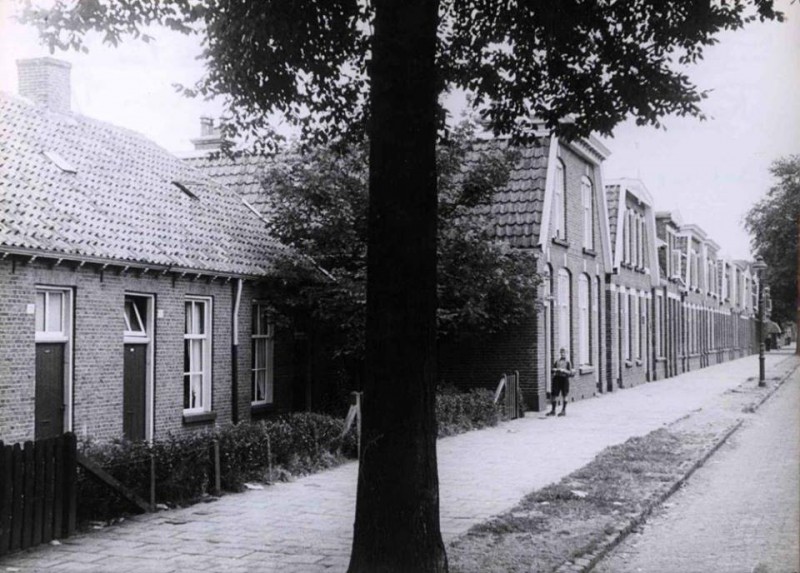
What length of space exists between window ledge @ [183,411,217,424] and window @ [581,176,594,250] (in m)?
15.9

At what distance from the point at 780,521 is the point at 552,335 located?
15.5 m

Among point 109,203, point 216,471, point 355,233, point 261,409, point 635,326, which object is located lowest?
point 216,471

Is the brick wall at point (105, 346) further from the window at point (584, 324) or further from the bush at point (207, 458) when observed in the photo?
the window at point (584, 324)

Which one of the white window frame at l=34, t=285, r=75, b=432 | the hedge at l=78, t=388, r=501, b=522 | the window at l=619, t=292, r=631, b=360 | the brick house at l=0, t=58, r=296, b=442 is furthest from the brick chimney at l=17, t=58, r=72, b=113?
the window at l=619, t=292, r=631, b=360

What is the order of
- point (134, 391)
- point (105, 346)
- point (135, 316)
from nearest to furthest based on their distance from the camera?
point (105, 346) < point (134, 391) < point (135, 316)

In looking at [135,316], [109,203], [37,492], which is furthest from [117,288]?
[37,492]

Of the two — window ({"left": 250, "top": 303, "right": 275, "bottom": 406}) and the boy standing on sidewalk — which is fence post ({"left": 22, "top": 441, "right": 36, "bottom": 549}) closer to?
window ({"left": 250, "top": 303, "right": 275, "bottom": 406})

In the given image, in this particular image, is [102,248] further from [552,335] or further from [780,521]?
[552,335]

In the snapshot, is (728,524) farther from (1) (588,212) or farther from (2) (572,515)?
(1) (588,212)

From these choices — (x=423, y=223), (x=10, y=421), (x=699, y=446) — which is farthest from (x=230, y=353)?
(x=423, y=223)

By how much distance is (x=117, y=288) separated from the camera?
14836mm

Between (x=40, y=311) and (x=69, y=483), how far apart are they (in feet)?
16.8

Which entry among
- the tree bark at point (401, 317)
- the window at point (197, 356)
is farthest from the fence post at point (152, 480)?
the window at point (197, 356)

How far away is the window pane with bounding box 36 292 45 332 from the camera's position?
13.5 meters
